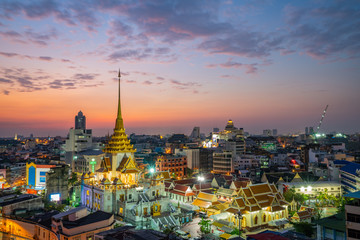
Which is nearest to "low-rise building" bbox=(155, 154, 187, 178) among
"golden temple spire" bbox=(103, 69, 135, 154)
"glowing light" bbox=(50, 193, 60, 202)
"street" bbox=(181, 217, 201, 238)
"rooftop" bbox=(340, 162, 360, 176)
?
"golden temple spire" bbox=(103, 69, 135, 154)

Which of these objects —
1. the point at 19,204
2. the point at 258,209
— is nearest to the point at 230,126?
the point at 258,209

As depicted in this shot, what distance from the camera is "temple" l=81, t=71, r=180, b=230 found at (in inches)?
1564

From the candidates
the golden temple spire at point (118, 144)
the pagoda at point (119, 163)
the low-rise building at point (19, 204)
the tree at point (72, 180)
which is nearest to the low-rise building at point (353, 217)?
the pagoda at point (119, 163)

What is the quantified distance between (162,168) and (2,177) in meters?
36.7

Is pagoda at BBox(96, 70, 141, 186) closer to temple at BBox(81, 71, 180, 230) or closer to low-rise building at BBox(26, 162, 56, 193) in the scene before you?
temple at BBox(81, 71, 180, 230)

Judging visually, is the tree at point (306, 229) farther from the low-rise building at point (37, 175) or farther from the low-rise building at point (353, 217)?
the low-rise building at point (37, 175)

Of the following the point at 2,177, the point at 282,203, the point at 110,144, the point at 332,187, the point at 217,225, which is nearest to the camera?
the point at 217,225

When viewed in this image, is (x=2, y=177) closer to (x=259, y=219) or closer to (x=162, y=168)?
(x=162, y=168)

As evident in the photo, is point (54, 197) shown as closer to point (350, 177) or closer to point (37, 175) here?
point (37, 175)

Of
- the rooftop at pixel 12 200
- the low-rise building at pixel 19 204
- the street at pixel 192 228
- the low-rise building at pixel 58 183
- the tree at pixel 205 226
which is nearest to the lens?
the tree at pixel 205 226

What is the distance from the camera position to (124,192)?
4453cm

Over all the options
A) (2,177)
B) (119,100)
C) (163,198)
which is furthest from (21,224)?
(2,177)

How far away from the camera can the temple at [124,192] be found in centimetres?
3972

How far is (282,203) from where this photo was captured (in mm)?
42750
